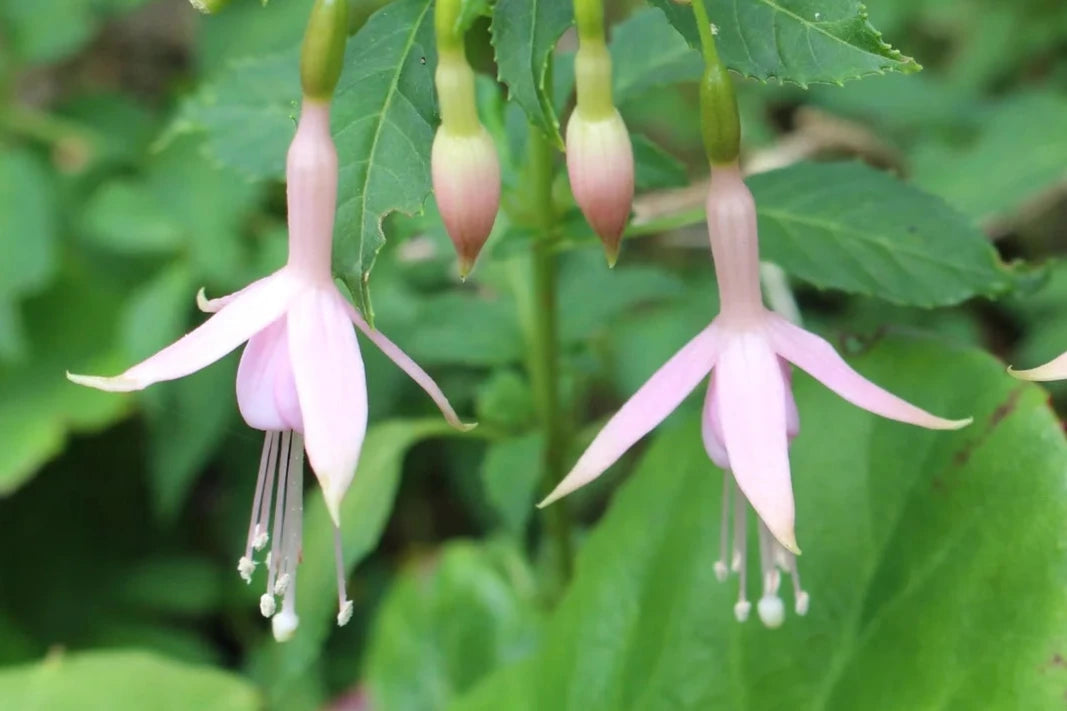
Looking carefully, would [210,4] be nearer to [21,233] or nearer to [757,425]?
[757,425]

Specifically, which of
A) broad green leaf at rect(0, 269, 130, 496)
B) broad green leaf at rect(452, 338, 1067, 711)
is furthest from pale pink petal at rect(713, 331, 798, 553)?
broad green leaf at rect(0, 269, 130, 496)

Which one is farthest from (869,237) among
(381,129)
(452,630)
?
(452,630)

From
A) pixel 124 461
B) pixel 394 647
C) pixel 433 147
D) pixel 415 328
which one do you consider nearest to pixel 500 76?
pixel 433 147

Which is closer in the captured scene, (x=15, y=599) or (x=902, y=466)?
(x=902, y=466)

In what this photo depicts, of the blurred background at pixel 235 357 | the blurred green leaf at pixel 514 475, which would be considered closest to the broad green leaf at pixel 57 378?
the blurred background at pixel 235 357

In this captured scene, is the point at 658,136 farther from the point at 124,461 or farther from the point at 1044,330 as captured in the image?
the point at 124,461

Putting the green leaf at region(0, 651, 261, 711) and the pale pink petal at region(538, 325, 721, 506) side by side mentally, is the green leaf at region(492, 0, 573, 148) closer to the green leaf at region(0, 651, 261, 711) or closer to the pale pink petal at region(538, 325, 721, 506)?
the pale pink petal at region(538, 325, 721, 506)

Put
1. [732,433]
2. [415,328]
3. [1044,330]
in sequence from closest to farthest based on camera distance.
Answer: [732,433] → [415,328] → [1044,330]
